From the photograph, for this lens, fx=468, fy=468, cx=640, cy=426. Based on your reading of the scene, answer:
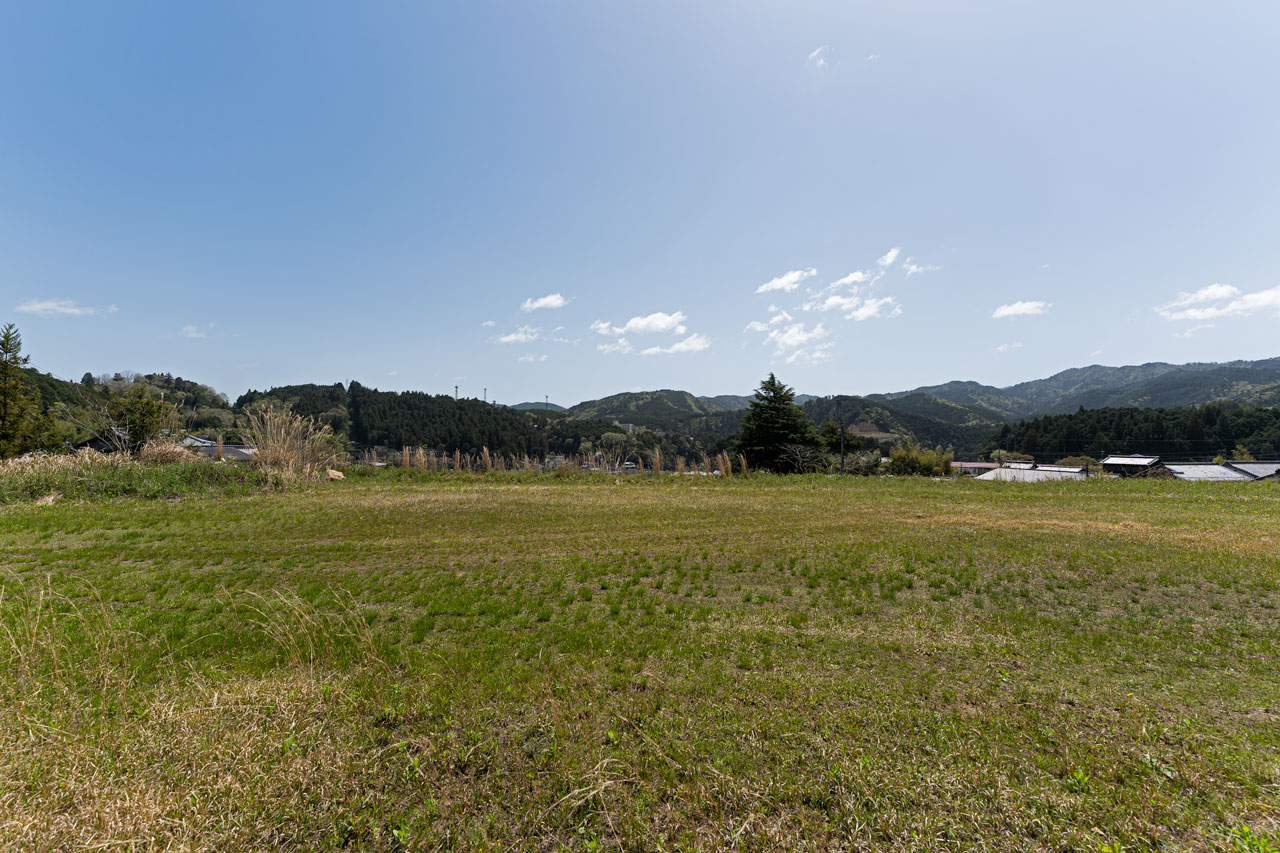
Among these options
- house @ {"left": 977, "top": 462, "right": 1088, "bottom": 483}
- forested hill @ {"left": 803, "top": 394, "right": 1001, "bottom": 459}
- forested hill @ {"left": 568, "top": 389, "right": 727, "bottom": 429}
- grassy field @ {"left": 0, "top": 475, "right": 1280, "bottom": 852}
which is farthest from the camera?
forested hill @ {"left": 568, "top": 389, "right": 727, "bottom": 429}

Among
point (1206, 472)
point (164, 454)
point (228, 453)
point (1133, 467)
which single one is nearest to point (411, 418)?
point (228, 453)

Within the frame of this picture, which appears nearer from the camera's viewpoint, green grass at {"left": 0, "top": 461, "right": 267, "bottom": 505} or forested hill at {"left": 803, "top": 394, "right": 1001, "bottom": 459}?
green grass at {"left": 0, "top": 461, "right": 267, "bottom": 505}

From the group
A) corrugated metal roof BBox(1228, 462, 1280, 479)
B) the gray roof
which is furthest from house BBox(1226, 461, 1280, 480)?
the gray roof

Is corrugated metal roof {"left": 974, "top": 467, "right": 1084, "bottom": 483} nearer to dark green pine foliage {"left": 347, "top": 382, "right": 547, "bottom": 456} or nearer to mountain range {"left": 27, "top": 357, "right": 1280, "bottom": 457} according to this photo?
mountain range {"left": 27, "top": 357, "right": 1280, "bottom": 457}

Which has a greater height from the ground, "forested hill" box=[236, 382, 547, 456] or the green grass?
→ "forested hill" box=[236, 382, 547, 456]

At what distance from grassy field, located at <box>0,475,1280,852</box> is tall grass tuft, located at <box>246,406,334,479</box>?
9117 millimetres

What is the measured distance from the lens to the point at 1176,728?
3205 mm

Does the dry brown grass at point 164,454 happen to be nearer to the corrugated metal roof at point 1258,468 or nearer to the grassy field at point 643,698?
the grassy field at point 643,698

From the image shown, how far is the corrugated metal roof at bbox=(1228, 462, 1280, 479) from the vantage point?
3572 cm

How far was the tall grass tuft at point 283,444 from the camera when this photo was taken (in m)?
16.9

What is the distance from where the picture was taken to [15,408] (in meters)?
21.2

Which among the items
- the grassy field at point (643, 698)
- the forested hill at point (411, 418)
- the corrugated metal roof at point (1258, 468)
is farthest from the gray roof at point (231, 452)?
the corrugated metal roof at point (1258, 468)

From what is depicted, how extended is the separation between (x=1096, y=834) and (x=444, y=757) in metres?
3.65

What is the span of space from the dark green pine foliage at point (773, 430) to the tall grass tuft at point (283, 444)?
68.8 ft
